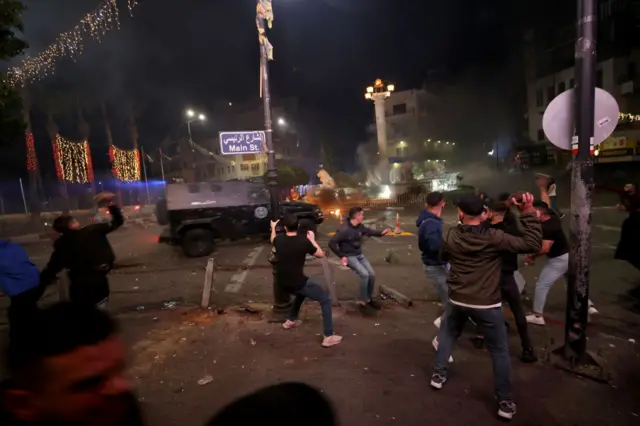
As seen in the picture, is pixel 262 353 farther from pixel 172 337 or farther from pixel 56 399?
pixel 56 399

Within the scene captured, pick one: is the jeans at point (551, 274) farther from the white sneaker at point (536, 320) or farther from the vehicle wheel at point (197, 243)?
the vehicle wheel at point (197, 243)

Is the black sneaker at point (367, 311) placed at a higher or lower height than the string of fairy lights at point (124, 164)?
lower

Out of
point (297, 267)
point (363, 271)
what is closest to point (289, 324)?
point (297, 267)

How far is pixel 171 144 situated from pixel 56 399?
53445 millimetres

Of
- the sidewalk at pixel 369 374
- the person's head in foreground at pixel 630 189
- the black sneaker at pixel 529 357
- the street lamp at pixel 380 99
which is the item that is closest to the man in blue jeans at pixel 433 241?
the sidewalk at pixel 369 374

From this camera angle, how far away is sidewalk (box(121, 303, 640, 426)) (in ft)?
11.9

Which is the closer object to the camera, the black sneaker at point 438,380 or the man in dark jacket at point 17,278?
the man in dark jacket at point 17,278

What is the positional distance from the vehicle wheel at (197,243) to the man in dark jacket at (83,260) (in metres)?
7.62

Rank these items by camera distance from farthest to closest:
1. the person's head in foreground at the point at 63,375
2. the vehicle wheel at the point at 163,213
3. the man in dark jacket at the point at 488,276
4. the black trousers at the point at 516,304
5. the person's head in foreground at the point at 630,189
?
the vehicle wheel at the point at 163,213 → the person's head in foreground at the point at 630,189 → the black trousers at the point at 516,304 → the man in dark jacket at the point at 488,276 → the person's head in foreground at the point at 63,375

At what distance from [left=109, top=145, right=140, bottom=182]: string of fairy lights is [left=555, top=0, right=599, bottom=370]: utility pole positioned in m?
34.4

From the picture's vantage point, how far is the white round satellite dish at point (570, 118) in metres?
4.11

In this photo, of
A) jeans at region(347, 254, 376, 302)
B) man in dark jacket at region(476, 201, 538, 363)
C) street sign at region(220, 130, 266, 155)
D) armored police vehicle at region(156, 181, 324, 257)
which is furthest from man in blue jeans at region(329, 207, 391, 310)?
armored police vehicle at region(156, 181, 324, 257)

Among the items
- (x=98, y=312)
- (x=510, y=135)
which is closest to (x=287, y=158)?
(x=510, y=135)

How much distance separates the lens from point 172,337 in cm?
575
